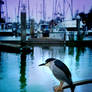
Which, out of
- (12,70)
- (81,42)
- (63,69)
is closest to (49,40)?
(81,42)

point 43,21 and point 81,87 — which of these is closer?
point 81,87

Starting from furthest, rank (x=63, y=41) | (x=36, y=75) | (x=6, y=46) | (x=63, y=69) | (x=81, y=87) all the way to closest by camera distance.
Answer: (x=63, y=41) < (x=6, y=46) < (x=36, y=75) < (x=81, y=87) < (x=63, y=69)

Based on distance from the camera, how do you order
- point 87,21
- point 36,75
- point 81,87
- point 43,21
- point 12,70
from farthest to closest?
point 87,21
point 43,21
point 12,70
point 36,75
point 81,87

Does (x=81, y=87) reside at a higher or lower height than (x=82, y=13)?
lower

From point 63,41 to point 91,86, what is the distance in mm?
15403

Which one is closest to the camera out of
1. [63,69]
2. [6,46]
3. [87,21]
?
[63,69]

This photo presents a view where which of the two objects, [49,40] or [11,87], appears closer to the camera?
[11,87]

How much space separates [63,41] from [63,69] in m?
18.7

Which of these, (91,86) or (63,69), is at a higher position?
(63,69)

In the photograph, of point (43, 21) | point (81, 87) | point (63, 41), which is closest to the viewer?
point (81, 87)

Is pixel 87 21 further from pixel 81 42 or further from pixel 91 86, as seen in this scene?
pixel 91 86

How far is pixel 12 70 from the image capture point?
9.92 m

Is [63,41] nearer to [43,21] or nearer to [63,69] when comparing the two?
[63,69]

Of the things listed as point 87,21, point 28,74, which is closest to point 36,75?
point 28,74
